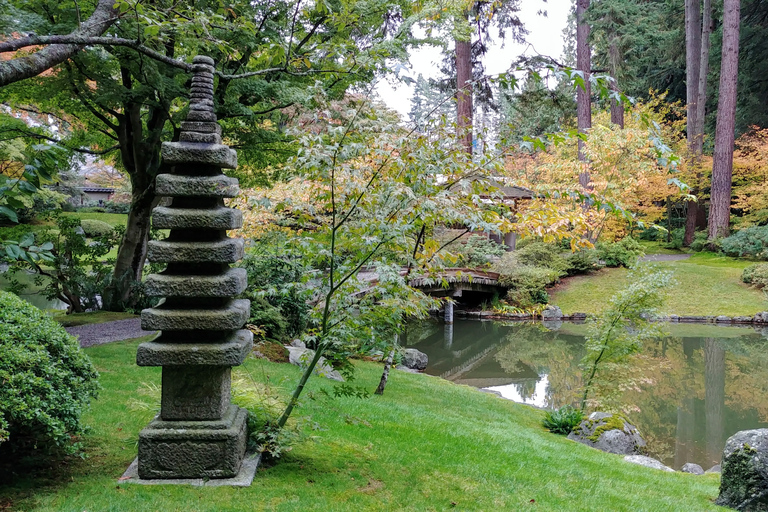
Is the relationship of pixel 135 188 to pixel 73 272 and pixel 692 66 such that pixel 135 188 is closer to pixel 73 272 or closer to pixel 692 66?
pixel 73 272

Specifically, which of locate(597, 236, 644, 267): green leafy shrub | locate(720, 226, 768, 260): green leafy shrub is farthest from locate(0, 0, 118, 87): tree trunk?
locate(720, 226, 768, 260): green leafy shrub

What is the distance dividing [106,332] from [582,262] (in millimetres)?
18442

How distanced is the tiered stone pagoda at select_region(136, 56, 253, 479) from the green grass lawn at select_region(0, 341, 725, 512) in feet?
→ 0.80

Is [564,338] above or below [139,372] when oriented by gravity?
below

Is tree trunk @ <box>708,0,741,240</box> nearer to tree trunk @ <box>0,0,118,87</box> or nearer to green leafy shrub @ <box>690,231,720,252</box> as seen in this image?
green leafy shrub @ <box>690,231,720,252</box>

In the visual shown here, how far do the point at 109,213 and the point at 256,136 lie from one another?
89.0 ft

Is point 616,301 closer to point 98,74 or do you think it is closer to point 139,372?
point 139,372

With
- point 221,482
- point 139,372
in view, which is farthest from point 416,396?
point 221,482

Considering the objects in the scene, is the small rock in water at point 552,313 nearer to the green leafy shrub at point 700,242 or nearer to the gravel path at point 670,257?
the gravel path at point 670,257

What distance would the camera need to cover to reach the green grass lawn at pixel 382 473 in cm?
320

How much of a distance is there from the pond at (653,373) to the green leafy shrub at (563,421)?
689 mm

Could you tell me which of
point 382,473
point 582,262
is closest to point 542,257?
point 582,262

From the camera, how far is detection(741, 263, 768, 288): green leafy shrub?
64.0 ft

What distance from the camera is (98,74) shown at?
8492 millimetres
